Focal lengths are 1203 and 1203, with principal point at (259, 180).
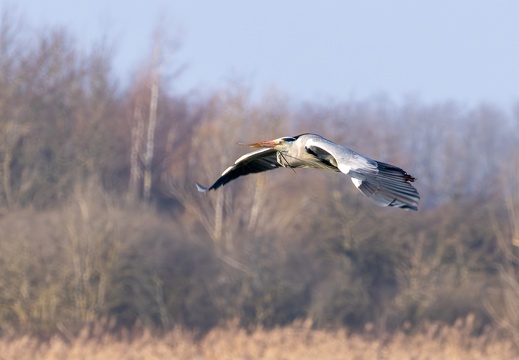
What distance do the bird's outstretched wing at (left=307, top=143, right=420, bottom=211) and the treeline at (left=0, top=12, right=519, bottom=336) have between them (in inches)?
470

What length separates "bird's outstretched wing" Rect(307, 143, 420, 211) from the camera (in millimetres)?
6852

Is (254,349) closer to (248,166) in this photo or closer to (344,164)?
(248,166)

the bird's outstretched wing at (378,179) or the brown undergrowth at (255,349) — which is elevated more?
the bird's outstretched wing at (378,179)

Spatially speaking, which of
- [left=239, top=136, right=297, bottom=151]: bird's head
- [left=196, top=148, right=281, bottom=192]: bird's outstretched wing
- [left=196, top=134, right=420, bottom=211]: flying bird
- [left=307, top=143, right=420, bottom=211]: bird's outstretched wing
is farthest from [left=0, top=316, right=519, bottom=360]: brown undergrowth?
[left=307, top=143, right=420, bottom=211]: bird's outstretched wing

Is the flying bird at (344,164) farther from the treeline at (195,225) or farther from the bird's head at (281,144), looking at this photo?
the treeline at (195,225)

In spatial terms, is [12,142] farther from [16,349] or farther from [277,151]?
[277,151]

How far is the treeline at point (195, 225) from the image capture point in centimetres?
2048

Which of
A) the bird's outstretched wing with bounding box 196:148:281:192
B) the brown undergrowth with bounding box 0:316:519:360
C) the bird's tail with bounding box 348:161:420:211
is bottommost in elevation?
the brown undergrowth with bounding box 0:316:519:360

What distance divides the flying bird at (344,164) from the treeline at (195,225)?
1091 cm

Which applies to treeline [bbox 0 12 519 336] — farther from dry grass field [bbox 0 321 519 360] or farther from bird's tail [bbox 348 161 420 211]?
bird's tail [bbox 348 161 420 211]

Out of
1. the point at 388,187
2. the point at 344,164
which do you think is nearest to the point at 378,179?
the point at 388,187

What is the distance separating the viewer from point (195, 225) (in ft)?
91.9

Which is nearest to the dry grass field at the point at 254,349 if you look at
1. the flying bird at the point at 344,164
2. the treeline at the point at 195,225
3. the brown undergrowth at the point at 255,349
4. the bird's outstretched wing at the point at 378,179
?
the brown undergrowth at the point at 255,349

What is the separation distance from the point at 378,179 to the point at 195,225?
21.1 meters
